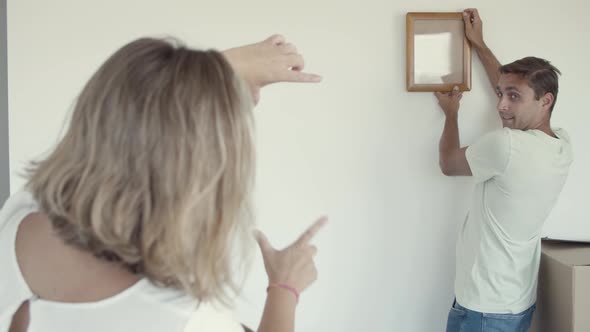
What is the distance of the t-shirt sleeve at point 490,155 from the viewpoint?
5.35ft

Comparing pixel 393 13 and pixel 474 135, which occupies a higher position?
pixel 393 13

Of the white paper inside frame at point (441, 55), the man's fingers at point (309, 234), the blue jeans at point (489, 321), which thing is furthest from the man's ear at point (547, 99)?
the man's fingers at point (309, 234)

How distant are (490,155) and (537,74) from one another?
0.30 meters

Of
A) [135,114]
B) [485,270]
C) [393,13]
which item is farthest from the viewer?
[393,13]

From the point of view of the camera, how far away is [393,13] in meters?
1.92

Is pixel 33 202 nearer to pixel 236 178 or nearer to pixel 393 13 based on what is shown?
pixel 236 178

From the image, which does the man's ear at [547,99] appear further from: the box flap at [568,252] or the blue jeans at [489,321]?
the blue jeans at [489,321]

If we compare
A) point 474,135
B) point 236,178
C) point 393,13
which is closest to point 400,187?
point 474,135

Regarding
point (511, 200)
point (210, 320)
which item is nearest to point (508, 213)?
point (511, 200)

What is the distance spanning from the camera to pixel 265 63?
113 cm

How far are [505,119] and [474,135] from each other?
6.6 inches

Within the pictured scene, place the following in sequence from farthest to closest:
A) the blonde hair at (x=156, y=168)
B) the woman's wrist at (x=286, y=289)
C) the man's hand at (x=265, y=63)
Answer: the man's hand at (x=265, y=63)
the woman's wrist at (x=286, y=289)
the blonde hair at (x=156, y=168)

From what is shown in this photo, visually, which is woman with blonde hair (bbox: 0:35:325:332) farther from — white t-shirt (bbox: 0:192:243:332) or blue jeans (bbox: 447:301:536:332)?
blue jeans (bbox: 447:301:536:332)

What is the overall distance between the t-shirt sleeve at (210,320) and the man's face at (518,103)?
1292 millimetres
